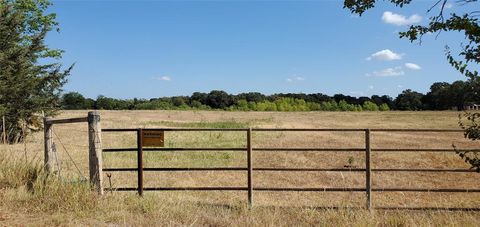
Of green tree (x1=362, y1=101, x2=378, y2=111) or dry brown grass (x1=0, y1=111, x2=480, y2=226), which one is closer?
dry brown grass (x1=0, y1=111, x2=480, y2=226)

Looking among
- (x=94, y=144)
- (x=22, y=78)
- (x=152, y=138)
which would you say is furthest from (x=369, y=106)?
(x=94, y=144)

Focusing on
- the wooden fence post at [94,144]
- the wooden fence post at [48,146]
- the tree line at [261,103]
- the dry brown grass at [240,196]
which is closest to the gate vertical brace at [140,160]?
the dry brown grass at [240,196]

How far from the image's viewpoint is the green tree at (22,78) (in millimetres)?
14688

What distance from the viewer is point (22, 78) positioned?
17266 mm

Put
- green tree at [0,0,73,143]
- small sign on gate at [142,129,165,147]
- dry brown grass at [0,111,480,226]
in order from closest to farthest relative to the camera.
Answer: dry brown grass at [0,111,480,226] < small sign on gate at [142,129,165,147] < green tree at [0,0,73,143]

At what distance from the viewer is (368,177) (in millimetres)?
8539

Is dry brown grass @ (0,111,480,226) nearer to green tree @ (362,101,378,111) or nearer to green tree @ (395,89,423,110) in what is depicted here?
green tree @ (395,89,423,110)

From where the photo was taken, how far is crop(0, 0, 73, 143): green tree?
48.2 feet

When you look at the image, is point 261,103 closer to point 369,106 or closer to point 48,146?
point 369,106

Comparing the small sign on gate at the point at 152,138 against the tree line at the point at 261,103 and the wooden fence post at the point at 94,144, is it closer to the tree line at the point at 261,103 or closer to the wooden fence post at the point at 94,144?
the wooden fence post at the point at 94,144

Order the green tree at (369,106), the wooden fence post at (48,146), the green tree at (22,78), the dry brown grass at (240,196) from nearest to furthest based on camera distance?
the dry brown grass at (240,196)
the wooden fence post at (48,146)
the green tree at (22,78)
the green tree at (369,106)

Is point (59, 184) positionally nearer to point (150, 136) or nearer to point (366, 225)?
point (150, 136)

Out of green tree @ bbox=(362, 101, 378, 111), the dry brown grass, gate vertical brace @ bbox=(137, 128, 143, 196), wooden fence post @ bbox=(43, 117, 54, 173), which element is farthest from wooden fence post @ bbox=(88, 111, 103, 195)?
green tree @ bbox=(362, 101, 378, 111)

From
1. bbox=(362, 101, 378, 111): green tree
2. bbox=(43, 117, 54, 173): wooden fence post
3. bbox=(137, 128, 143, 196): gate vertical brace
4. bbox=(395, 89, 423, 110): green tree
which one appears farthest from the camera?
bbox=(362, 101, 378, 111): green tree
